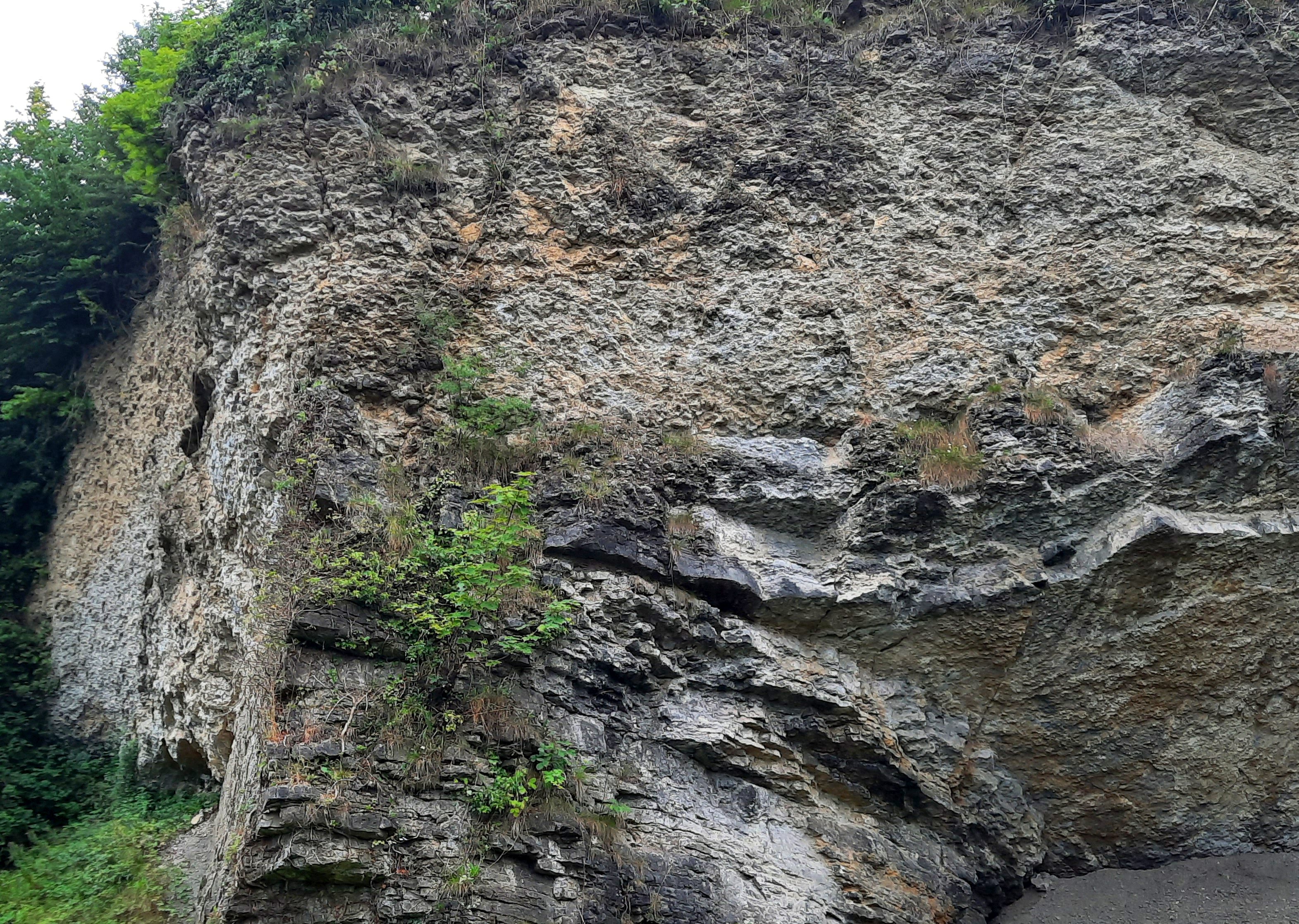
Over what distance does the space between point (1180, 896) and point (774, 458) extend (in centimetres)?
486

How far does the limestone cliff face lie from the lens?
20.7 feet

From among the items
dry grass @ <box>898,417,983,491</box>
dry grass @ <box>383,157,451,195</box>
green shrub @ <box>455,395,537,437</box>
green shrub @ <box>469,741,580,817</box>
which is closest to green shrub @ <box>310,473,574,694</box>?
green shrub @ <box>469,741,580,817</box>

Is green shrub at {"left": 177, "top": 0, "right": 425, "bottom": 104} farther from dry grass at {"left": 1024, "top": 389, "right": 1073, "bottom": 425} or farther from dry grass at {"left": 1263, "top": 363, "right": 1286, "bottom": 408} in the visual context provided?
dry grass at {"left": 1263, "top": 363, "right": 1286, "bottom": 408}

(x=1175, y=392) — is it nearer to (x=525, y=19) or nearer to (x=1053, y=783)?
(x=1053, y=783)

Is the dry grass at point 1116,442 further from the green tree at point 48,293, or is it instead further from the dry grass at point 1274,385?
the green tree at point 48,293

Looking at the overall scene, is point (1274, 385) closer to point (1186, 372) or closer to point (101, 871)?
point (1186, 372)

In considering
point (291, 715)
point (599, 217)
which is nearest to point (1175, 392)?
point (599, 217)

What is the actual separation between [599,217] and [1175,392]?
18.4 ft

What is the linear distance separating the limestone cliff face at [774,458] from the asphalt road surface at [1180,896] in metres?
0.22

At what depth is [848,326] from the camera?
8875 millimetres

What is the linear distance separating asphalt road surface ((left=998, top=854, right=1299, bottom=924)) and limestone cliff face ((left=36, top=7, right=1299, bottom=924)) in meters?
0.22

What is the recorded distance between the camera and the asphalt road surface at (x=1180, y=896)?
24.3ft

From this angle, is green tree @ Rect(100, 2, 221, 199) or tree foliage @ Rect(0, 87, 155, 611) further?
tree foliage @ Rect(0, 87, 155, 611)

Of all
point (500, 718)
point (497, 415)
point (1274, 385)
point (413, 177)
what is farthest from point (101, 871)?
point (1274, 385)
